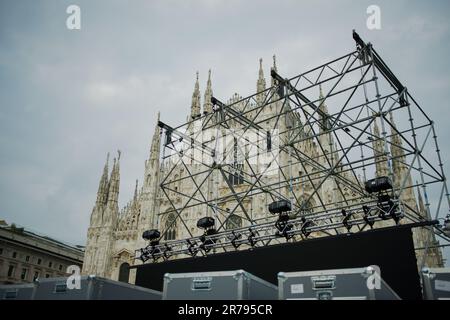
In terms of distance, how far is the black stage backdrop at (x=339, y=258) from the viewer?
8.28 metres

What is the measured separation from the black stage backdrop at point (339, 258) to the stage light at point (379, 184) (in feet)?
3.79

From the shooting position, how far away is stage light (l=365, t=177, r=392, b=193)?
31.0ft

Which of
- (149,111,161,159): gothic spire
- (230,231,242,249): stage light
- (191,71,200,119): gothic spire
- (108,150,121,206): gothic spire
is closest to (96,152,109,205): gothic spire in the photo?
(108,150,121,206): gothic spire

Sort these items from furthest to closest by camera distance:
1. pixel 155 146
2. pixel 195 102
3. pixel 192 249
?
pixel 195 102, pixel 155 146, pixel 192 249

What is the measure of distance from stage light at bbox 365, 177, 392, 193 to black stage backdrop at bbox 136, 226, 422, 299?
45.5 inches

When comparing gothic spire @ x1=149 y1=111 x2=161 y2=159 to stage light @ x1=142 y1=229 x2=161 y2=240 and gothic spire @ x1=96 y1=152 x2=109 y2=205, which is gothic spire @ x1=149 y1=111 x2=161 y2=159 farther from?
stage light @ x1=142 y1=229 x2=161 y2=240

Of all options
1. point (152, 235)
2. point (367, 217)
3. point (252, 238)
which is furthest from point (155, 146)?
point (367, 217)

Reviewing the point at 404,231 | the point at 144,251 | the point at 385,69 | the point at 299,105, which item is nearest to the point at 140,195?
the point at 144,251

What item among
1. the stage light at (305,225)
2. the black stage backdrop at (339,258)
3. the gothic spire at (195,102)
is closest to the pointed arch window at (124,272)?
the gothic spire at (195,102)

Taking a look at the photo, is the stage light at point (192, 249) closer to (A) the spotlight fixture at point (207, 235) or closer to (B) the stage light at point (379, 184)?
(A) the spotlight fixture at point (207, 235)

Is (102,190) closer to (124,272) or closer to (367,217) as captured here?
(124,272)

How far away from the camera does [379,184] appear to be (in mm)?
9555

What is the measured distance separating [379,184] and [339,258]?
2103mm
